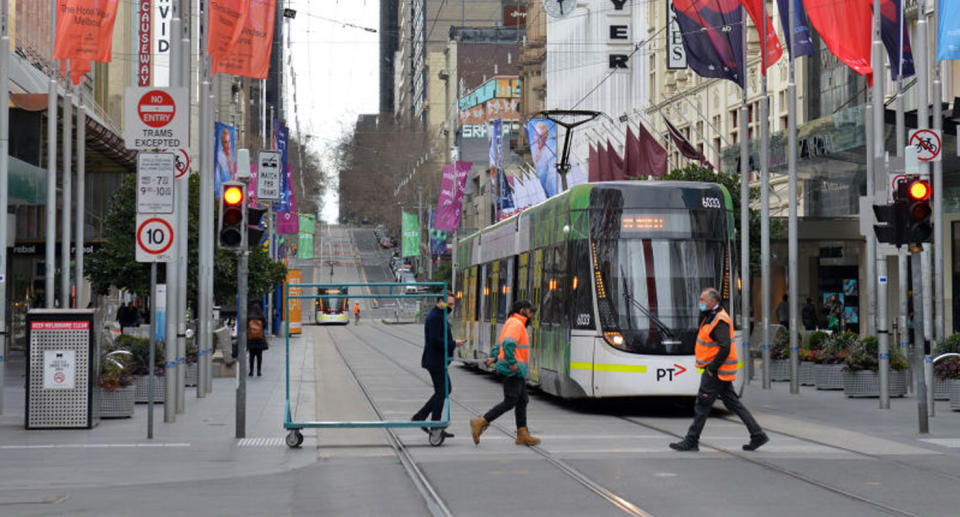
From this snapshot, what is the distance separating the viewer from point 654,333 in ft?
69.2

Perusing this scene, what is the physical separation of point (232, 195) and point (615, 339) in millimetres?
6169

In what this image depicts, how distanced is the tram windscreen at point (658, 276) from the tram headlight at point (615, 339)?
1cm

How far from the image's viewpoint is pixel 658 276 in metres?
21.4

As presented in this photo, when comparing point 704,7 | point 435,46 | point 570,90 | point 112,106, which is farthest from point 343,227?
point 704,7

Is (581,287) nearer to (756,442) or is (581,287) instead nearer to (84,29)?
(756,442)

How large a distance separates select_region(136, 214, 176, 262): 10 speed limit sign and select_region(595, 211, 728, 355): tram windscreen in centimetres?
636

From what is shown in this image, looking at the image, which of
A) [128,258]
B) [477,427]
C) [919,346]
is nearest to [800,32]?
[919,346]

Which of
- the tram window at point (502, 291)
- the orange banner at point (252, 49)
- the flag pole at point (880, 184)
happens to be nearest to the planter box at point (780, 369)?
the tram window at point (502, 291)

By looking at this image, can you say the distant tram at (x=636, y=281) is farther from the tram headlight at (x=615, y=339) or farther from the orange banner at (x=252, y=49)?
the orange banner at (x=252, y=49)

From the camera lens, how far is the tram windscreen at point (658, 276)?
2109 cm

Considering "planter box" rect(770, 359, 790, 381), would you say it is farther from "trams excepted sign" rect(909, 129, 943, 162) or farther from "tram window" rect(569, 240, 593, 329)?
"trams excepted sign" rect(909, 129, 943, 162)

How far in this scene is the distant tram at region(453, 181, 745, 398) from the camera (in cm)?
2106

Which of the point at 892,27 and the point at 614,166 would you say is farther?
the point at 614,166

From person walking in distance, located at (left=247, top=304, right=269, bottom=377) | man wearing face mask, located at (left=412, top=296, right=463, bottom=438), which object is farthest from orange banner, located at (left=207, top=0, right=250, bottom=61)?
man wearing face mask, located at (left=412, top=296, right=463, bottom=438)
